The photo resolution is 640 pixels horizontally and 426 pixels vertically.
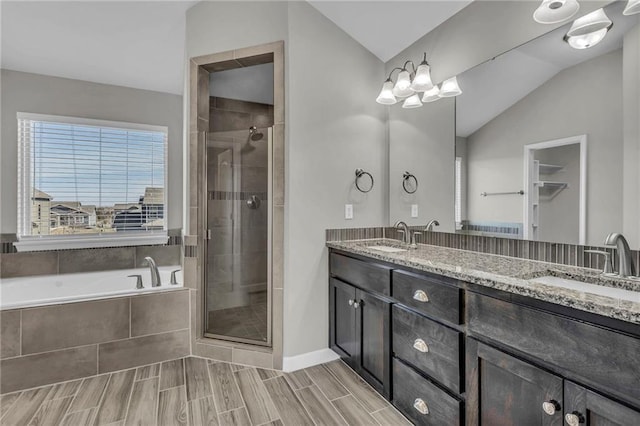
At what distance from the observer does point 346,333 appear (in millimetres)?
2197

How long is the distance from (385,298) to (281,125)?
4.53ft

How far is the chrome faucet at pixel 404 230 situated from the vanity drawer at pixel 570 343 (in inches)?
43.5

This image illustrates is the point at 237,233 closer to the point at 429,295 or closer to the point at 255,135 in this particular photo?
the point at 255,135

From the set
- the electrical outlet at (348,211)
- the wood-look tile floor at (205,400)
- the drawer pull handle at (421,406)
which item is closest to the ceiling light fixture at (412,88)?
the electrical outlet at (348,211)

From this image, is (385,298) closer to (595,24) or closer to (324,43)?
(595,24)

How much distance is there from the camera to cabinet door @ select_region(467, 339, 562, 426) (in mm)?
1054

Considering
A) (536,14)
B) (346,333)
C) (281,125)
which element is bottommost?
(346,333)

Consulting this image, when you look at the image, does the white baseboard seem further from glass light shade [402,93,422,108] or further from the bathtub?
glass light shade [402,93,422,108]

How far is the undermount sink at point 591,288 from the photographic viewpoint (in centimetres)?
121

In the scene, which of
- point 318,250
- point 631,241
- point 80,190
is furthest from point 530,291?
point 80,190

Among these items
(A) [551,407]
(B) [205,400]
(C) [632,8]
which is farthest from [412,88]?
(B) [205,400]

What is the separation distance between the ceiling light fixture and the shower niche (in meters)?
0.98

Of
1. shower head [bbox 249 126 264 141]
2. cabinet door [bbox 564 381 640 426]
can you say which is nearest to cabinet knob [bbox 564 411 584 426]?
cabinet door [bbox 564 381 640 426]

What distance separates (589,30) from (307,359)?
248 cm
